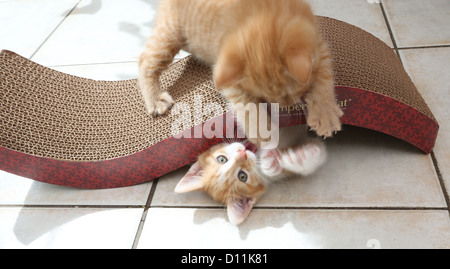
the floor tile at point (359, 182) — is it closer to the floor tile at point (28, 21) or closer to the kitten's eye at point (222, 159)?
the kitten's eye at point (222, 159)

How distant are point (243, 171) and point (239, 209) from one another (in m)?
0.16

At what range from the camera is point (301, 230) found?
4.60ft

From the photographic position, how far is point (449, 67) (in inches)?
79.8

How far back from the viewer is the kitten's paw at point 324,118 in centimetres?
140

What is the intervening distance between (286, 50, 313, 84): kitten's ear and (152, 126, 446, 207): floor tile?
0.65 m

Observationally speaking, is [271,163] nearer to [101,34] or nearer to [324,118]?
[324,118]

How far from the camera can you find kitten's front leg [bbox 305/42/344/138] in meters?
1.36

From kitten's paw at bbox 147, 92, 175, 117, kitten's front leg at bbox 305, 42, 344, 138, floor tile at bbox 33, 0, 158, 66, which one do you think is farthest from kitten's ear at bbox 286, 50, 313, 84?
floor tile at bbox 33, 0, 158, 66

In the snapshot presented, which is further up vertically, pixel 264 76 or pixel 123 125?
pixel 264 76

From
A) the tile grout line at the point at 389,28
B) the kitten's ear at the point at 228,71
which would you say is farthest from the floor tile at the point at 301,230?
the tile grout line at the point at 389,28

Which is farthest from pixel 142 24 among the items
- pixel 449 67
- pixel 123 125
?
pixel 449 67
